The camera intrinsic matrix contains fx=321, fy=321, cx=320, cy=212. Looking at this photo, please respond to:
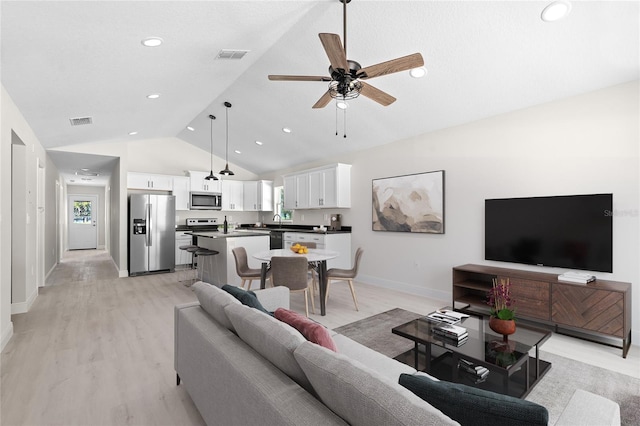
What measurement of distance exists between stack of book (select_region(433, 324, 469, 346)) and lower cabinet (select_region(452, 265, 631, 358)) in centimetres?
145

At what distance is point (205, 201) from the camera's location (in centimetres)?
795

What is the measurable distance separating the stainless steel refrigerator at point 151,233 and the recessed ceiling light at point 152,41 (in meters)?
4.56

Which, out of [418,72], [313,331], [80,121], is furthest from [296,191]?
[313,331]

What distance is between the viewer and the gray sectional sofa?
35.8 inches

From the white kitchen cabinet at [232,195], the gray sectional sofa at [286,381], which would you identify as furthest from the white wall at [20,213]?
the white kitchen cabinet at [232,195]

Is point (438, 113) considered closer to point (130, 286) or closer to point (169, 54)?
point (169, 54)

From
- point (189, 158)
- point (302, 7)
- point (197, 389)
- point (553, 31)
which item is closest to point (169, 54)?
point (302, 7)

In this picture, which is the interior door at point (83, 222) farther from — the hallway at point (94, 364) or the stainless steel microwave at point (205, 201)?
the hallway at point (94, 364)

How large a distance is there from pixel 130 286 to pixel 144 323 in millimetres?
2305

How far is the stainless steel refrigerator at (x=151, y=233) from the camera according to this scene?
6.56 metres

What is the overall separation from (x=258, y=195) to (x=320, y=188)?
2.55 m

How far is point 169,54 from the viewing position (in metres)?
3.00

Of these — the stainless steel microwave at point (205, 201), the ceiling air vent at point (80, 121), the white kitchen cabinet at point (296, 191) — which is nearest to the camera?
the ceiling air vent at point (80, 121)

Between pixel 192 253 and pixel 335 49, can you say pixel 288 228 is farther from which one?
pixel 335 49
